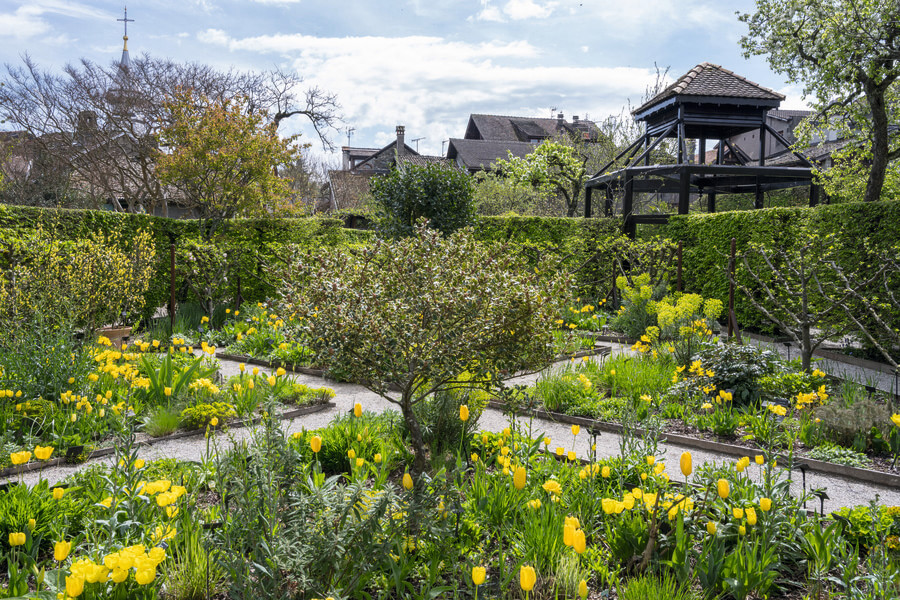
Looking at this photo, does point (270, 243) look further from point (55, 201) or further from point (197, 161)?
point (55, 201)

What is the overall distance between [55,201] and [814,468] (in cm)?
2643

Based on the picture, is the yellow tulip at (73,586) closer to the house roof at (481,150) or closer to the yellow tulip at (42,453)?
the yellow tulip at (42,453)

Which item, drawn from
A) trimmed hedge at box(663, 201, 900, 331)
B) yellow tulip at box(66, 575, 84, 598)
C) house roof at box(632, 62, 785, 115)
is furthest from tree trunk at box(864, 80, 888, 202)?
yellow tulip at box(66, 575, 84, 598)

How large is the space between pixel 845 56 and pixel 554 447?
940 centimetres

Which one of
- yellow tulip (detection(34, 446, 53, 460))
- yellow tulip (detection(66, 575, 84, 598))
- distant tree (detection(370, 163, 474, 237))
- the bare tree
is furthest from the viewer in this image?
the bare tree

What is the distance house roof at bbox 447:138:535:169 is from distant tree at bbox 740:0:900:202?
91.0 ft

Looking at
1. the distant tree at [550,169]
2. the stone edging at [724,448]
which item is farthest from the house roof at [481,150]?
the stone edging at [724,448]

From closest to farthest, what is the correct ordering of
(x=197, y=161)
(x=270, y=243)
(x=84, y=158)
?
(x=270, y=243) < (x=197, y=161) < (x=84, y=158)

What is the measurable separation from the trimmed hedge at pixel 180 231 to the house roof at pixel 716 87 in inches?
349

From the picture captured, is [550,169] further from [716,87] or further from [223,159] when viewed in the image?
[223,159]

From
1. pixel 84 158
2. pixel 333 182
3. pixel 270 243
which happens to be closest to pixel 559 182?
pixel 270 243

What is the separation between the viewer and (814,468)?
4.09 metres

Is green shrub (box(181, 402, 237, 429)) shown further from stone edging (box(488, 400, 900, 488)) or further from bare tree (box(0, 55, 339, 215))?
bare tree (box(0, 55, 339, 215))

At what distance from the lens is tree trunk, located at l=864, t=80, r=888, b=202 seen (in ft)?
32.6
